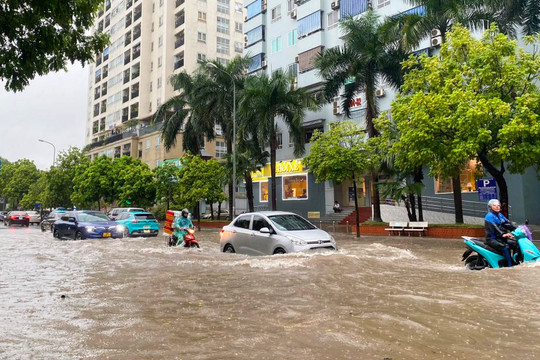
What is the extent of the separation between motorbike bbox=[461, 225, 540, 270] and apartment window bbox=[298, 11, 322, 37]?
31331 millimetres

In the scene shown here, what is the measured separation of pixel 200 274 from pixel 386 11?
29500 mm

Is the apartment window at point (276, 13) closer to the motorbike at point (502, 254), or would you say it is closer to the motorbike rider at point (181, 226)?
the motorbike rider at point (181, 226)

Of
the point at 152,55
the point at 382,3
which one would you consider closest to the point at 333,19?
the point at 382,3

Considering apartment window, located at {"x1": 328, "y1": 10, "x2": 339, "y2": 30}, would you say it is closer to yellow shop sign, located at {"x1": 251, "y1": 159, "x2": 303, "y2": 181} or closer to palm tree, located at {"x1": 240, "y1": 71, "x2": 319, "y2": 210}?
palm tree, located at {"x1": 240, "y1": 71, "x2": 319, "y2": 210}

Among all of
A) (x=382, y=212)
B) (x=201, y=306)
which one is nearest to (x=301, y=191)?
(x=382, y=212)

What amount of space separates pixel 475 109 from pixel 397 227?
9904 millimetres

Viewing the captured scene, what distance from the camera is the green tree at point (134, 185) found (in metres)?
40.1

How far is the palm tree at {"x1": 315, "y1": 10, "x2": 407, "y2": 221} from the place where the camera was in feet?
80.6

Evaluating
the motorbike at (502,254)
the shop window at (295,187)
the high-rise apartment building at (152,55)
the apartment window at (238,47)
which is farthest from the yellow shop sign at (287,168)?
the apartment window at (238,47)

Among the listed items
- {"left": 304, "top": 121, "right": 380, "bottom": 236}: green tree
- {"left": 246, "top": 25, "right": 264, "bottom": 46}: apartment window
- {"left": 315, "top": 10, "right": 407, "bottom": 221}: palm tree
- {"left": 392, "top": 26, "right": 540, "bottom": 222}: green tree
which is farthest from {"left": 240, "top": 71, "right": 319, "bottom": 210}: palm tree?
{"left": 246, "top": 25, "right": 264, "bottom": 46}: apartment window

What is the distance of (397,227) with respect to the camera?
2361cm

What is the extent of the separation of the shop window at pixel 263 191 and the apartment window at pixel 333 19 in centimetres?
1592

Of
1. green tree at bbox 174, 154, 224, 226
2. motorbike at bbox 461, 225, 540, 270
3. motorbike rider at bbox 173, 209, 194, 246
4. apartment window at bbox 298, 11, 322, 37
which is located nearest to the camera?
motorbike at bbox 461, 225, 540, 270

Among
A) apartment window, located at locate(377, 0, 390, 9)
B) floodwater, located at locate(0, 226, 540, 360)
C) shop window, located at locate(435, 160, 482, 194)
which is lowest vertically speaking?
floodwater, located at locate(0, 226, 540, 360)
